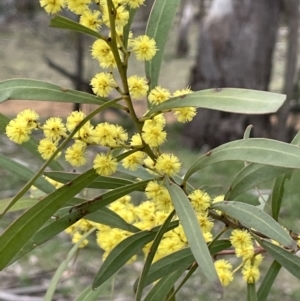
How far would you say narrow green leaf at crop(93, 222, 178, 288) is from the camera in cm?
56

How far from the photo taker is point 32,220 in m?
0.46

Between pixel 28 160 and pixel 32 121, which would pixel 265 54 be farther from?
pixel 32 121

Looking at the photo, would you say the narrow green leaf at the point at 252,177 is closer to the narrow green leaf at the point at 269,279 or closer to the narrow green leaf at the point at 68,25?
the narrow green leaf at the point at 269,279

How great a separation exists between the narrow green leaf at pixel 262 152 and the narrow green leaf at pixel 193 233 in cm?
6

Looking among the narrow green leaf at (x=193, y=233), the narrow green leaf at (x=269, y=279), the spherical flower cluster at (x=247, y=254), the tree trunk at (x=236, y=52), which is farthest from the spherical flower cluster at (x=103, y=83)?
the tree trunk at (x=236, y=52)

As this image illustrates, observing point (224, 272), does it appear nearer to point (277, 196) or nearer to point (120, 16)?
point (277, 196)

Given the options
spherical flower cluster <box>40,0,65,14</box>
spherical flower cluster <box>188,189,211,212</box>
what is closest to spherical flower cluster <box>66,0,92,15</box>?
spherical flower cluster <box>40,0,65,14</box>

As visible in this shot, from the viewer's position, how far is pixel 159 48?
57cm

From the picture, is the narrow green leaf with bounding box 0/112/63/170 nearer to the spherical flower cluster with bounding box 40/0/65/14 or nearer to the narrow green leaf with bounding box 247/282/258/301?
the spherical flower cluster with bounding box 40/0/65/14

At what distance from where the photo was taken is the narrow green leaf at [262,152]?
0.43m

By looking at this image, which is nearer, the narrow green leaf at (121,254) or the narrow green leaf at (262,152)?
the narrow green leaf at (262,152)

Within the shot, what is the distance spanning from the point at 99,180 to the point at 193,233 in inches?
6.2

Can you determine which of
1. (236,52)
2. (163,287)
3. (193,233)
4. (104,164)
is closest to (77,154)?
(104,164)

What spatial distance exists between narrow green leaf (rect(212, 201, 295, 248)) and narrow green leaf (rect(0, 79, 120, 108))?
0.15m
